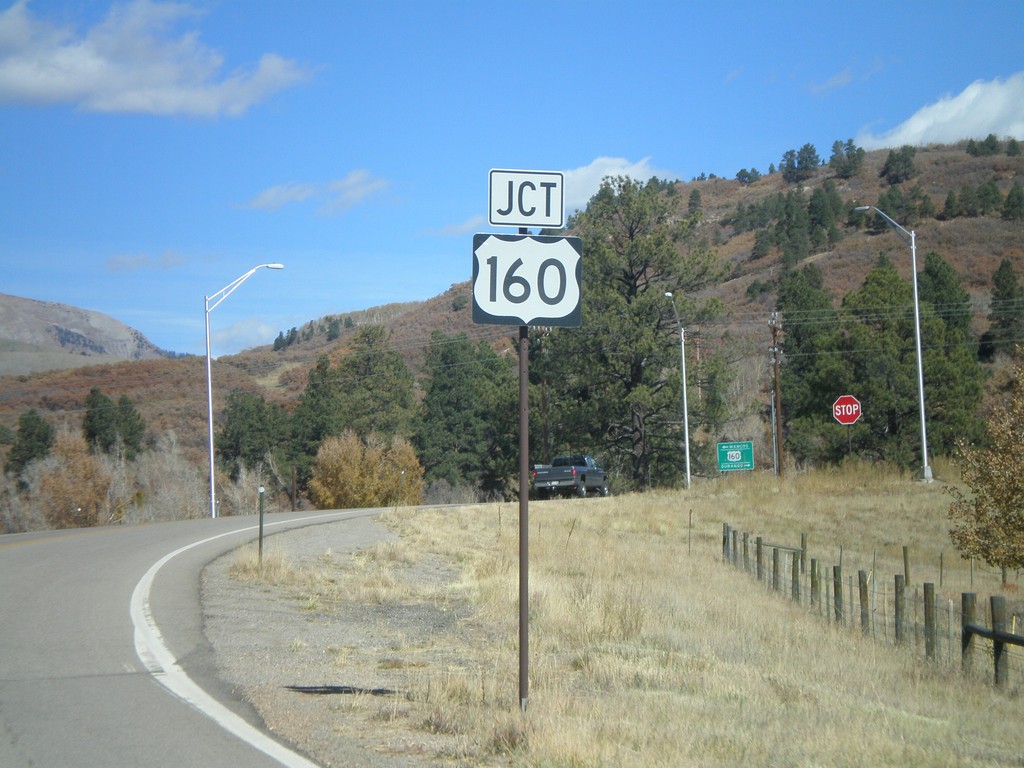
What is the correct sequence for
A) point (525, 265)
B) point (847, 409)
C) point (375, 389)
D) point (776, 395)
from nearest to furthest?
point (525, 265) → point (776, 395) → point (847, 409) → point (375, 389)

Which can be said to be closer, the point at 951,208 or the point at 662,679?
the point at 662,679

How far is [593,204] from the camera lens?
5116 centimetres

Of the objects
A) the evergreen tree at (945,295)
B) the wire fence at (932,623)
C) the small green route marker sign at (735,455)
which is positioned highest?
the evergreen tree at (945,295)

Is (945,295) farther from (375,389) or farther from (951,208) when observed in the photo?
(951,208)

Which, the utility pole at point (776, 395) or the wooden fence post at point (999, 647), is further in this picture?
the utility pole at point (776, 395)

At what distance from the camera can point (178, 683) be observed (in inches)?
324

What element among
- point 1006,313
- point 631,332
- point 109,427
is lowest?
point 109,427

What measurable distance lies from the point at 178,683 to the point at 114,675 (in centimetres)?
74

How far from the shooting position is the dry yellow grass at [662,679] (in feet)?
21.2

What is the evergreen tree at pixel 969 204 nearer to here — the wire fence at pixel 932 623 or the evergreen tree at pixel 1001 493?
the wire fence at pixel 932 623

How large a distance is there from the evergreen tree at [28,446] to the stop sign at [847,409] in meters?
43.2

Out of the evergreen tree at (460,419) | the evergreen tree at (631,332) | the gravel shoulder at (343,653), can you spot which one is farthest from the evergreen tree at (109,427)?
the gravel shoulder at (343,653)

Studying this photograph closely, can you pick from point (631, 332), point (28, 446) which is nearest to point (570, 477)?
point (631, 332)

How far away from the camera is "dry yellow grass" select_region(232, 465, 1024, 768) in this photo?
6449 millimetres
